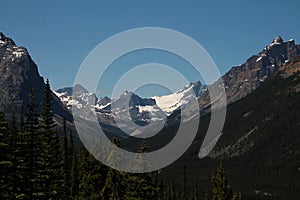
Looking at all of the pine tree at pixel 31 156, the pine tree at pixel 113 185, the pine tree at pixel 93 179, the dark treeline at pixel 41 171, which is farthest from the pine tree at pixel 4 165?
the pine tree at pixel 93 179

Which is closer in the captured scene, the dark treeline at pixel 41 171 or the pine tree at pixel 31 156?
the dark treeline at pixel 41 171

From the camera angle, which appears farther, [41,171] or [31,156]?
[41,171]

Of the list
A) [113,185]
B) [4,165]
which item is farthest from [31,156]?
Result: [113,185]

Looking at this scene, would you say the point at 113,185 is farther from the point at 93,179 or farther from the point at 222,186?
the point at 222,186

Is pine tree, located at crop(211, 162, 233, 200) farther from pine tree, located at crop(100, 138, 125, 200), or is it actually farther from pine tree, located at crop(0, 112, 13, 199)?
pine tree, located at crop(0, 112, 13, 199)

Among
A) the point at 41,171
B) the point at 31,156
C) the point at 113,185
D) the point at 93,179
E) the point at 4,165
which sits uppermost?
the point at 93,179

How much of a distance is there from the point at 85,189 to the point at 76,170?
2907 cm

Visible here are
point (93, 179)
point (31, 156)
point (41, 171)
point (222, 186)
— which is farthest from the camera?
point (222, 186)

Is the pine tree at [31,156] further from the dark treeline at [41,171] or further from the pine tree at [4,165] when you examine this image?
the pine tree at [4,165]

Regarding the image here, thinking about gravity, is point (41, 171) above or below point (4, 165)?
above

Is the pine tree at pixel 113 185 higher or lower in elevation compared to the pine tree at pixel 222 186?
lower

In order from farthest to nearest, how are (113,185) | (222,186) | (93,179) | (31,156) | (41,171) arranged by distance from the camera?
1. (222,186)
2. (93,179)
3. (113,185)
4. (41,171)
5. (31,156)

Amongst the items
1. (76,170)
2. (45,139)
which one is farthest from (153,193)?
(76,170)

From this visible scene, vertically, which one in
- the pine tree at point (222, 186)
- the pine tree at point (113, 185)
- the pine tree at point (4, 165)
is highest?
the pine tree at point (222, 186)
